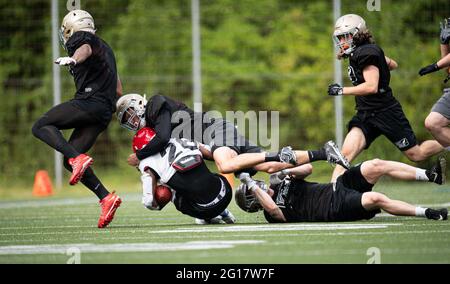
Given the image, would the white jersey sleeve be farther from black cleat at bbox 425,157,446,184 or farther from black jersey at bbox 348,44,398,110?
black jersey at bbox 348,44,398,110

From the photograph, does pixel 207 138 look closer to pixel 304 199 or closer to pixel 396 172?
pixel 304 199

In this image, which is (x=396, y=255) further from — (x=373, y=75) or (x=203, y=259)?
(x=373, y=75)

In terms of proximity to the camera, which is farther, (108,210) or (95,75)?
(95,75)

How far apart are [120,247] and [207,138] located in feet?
7.02

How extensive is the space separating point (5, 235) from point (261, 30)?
1005 centimetres

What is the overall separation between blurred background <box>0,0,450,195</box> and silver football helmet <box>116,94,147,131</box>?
7.32 meters

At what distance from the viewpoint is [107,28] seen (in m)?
17.0

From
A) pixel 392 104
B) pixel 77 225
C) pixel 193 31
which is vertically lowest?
pixel 77 225

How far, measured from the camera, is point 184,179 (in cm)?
759

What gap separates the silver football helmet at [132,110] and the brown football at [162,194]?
666 millimetres

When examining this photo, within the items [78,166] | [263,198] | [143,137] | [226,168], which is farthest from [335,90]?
[78,166]

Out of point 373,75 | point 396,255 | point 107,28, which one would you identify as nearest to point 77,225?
point 373,75
